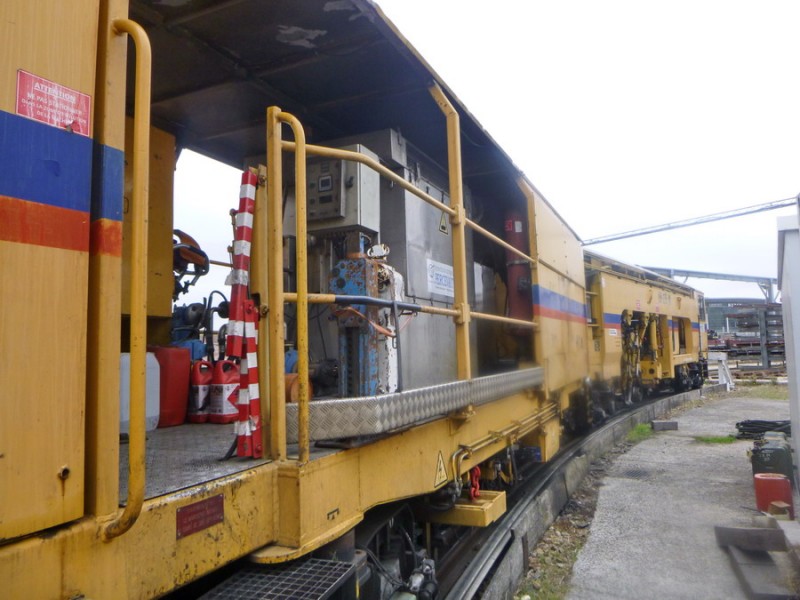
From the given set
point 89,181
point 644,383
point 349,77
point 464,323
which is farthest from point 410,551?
point 644,383

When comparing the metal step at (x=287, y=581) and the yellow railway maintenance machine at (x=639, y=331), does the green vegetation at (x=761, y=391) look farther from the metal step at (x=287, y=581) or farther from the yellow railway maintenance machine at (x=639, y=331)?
the metal step at (x=287, y=581)

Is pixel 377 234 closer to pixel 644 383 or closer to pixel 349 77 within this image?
pixel 349 77

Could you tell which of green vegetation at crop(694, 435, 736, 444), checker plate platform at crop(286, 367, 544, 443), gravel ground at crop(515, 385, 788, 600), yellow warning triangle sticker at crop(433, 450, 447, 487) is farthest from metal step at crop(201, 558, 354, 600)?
green vegetation at crop(694, 435, 736, 444)

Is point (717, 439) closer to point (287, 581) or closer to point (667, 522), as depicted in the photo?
point (667, 522)

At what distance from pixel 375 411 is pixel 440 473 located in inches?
44.5

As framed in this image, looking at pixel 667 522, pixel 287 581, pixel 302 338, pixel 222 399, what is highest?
pixel 302 338

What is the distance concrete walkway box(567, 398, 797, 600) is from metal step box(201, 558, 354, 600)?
2743 mm

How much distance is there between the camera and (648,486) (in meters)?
6.58

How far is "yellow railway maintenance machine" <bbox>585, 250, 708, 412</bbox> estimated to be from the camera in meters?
10.1

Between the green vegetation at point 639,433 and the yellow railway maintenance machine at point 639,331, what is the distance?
0.73 metres

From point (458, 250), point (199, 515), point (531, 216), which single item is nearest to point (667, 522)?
point (531, 216)

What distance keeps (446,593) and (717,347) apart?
30.9m

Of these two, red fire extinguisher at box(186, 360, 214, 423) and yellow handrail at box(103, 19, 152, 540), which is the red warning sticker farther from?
red fire extinguisher at box(186, 360, 214, 423)

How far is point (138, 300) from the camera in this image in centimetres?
149
